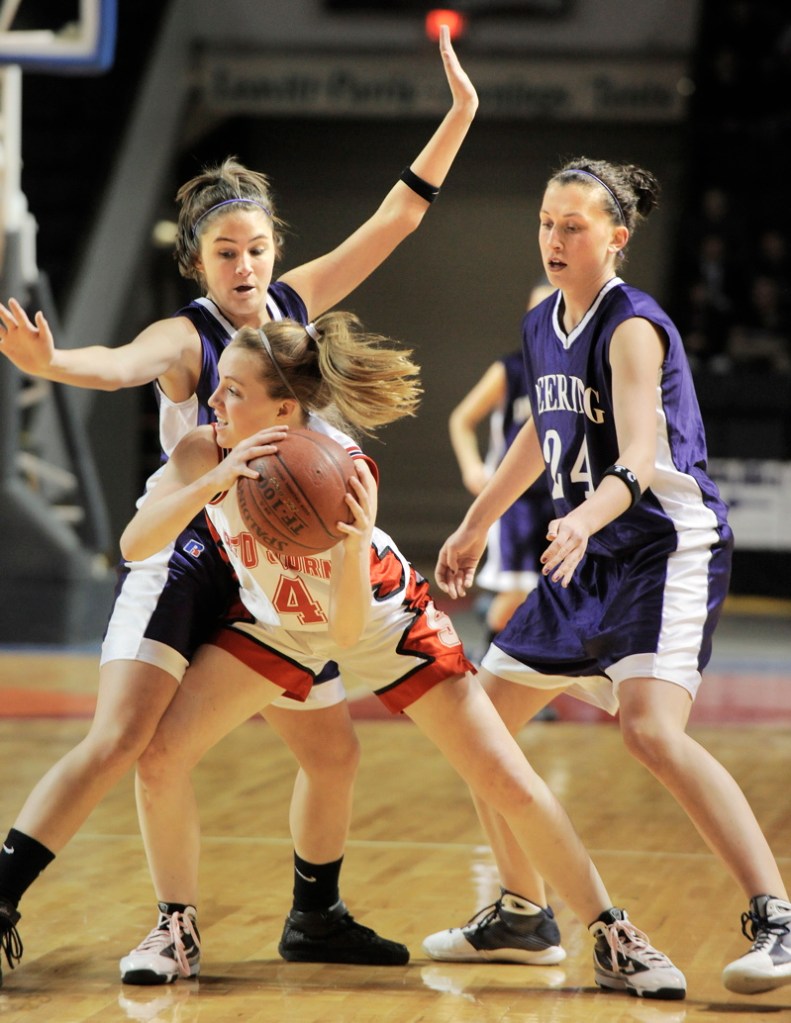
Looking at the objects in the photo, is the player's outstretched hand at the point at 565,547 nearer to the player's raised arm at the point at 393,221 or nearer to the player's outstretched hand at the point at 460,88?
the player's raised arm at the point at 393,221

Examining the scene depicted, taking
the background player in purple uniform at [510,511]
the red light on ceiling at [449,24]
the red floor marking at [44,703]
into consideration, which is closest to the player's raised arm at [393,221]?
the background player in purple uniform at [510,511]

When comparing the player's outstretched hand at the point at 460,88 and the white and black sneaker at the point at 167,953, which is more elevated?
the player's outstretched hand at the point at 460,88

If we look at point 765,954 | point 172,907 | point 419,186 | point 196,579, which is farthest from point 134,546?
point 765,954

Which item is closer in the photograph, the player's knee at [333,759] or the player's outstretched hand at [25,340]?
the player's outstretched hand at [25,340]

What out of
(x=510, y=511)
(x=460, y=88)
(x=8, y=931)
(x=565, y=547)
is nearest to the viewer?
(x=565, y=547)

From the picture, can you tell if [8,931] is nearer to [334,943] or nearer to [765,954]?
[334,943]

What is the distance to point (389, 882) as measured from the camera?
414 centimetres

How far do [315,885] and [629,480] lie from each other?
121cm

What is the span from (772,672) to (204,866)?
4.68m

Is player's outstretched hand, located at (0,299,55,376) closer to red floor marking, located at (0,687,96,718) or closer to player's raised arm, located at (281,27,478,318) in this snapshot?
player's raised arm, located at (281,27,478,318)

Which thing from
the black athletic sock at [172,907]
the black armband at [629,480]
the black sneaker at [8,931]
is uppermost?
the black armband at [629,480]

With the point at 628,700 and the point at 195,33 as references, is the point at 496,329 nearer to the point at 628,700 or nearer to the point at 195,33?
the point at 195,33

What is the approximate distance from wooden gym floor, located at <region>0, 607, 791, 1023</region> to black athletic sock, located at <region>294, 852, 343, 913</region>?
0.14m

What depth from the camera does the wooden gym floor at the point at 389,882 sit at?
122 inches
